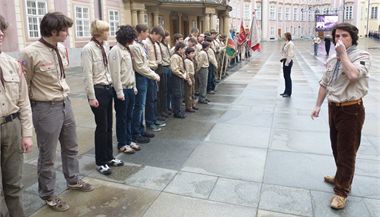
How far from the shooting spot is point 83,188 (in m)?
4.16

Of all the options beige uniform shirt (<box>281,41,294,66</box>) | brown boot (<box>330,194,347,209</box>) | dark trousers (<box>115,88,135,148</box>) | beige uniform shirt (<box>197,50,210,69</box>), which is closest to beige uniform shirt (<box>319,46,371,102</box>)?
brown boot (<box>330,194,347,209</box>)

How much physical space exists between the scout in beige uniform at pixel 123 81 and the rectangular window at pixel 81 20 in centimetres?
1506

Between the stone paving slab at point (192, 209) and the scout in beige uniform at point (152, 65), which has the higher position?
the scout in beige uniform at point (152, 65)

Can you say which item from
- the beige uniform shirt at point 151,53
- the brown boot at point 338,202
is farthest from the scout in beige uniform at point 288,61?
the brown boot at point 338,202

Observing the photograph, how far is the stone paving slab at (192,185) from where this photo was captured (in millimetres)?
4129

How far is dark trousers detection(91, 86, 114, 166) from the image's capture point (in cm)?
445

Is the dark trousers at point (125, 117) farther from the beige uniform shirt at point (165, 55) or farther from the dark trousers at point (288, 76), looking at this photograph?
the dark trousers at point (288, 76)

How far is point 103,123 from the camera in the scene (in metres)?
Result: 4.55

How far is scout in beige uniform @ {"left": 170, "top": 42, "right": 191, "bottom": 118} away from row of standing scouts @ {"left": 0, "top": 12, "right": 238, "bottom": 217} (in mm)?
669

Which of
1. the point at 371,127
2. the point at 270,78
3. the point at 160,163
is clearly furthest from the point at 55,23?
the point at 270,78

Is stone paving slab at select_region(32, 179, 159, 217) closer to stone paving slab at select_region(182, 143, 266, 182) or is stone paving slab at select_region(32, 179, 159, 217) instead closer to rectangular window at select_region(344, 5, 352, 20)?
stone paving slab at select_region(182, 143, 266, 182)

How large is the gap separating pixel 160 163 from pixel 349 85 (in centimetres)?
266

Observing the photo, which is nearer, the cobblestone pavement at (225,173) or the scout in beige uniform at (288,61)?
the cobblestone pavement at (225,173)

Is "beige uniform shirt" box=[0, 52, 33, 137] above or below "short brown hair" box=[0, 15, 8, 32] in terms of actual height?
below
